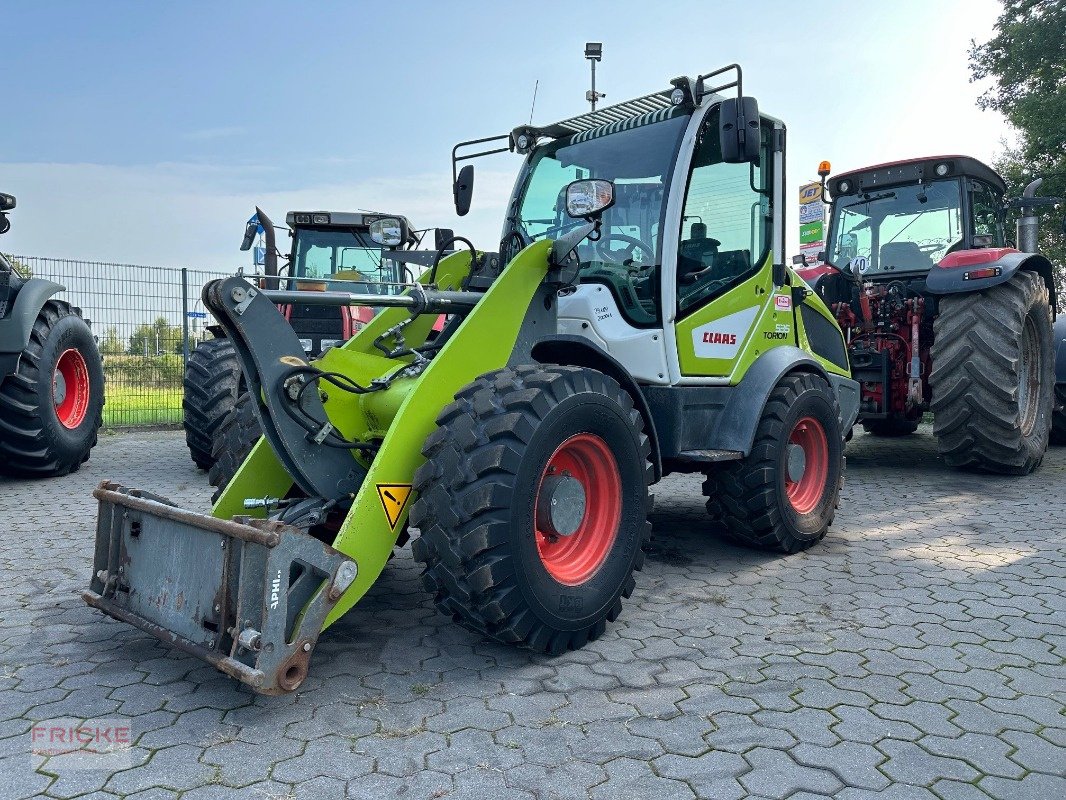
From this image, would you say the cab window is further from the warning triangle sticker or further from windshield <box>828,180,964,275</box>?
the warning triangle sticker

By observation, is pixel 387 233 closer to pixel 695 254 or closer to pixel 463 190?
pixel 463 190

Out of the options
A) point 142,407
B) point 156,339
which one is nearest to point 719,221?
point 156,339

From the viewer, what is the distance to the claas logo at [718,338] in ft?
15.1

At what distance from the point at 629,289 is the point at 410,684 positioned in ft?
7.60

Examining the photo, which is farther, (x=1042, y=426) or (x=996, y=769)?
(x=1042, y=426)

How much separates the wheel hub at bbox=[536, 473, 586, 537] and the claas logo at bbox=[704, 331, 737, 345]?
1.46 m

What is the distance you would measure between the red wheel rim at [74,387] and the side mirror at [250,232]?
6.81 feet

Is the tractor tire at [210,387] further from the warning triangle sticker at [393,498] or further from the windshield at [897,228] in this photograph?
the windshield at [897,228]

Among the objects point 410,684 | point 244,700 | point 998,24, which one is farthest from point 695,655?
point 998,24

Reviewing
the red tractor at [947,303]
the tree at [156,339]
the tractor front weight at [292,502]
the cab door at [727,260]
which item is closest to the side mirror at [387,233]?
the tractor front weight at [292,502]

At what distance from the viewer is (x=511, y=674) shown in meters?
3.21

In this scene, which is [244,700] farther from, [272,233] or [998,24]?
[998,24]

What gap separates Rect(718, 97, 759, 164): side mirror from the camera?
13.1ft

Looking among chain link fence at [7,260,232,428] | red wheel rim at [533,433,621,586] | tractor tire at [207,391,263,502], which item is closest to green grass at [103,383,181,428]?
chain link fence at [7,260,232,428]
